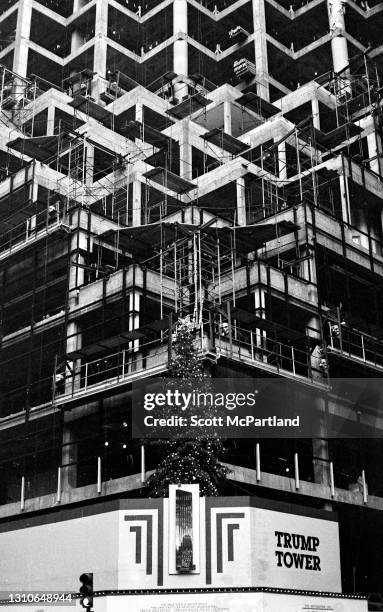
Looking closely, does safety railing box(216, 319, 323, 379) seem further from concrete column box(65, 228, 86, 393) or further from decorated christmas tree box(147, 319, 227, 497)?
concrete column box(65, 228, 86, 393)

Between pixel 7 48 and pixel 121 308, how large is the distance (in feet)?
154

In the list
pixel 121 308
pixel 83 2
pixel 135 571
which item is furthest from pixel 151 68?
pixel 135 571

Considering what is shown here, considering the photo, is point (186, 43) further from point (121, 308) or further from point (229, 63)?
point (121, 308)

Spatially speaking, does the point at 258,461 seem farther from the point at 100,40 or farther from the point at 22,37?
the point at 22,37

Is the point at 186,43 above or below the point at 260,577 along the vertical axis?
above

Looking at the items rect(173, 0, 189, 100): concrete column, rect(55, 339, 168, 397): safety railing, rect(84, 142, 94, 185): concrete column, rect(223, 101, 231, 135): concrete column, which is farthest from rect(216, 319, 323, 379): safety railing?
rect(173, 0, 189, 100): concrete column

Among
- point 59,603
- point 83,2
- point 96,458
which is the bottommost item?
point 59,603

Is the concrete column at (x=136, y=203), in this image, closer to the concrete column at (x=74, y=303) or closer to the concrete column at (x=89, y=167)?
the concrete column at (x=89, y=167)

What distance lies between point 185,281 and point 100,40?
40396 millimetres

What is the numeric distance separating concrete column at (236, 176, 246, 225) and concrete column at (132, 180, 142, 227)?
6.08 m

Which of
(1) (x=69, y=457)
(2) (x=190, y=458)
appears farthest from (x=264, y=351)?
(1) (x=69, y=457)

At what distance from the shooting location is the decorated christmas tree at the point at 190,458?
32.3 meters

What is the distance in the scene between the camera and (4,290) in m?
49.2

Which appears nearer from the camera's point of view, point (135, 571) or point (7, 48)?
point (135, 571)
